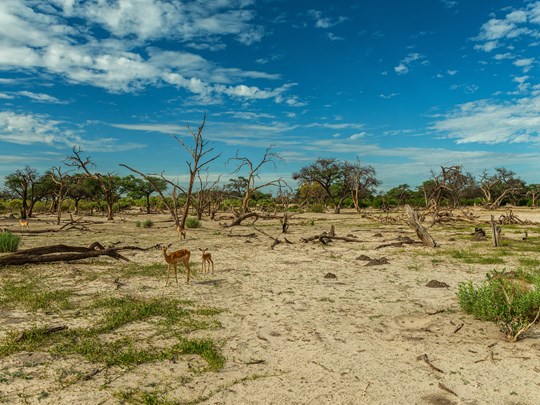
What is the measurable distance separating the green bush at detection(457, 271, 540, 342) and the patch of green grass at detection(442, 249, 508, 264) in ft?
18.9

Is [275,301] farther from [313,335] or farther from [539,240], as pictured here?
[539,240]

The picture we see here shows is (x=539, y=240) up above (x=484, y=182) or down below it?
below

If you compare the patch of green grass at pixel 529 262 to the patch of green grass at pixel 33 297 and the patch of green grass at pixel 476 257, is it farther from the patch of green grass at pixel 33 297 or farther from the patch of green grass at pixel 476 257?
the patch of green grass at pixel 33 297

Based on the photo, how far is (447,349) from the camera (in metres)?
5.38

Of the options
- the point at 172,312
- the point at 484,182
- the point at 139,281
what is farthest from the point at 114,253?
the point at 484,182

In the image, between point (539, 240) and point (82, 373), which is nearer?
point (82, 373)

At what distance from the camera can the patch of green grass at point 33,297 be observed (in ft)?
23.0

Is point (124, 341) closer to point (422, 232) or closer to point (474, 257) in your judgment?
point (474, 257)

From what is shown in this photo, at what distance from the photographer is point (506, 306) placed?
610 cm

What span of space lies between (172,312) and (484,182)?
58.3 m

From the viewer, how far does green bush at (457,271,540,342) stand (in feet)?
18.6

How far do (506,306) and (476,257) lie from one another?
7721 mm

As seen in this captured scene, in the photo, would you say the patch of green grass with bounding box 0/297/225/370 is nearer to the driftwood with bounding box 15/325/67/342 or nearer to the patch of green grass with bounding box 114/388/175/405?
the driftwood with bounding box 15/325/67/342

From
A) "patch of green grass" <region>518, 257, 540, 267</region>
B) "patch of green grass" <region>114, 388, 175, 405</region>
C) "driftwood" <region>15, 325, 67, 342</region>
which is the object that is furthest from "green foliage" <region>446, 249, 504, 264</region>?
"driftwood" <region>15, 325, 67, 342</region>
